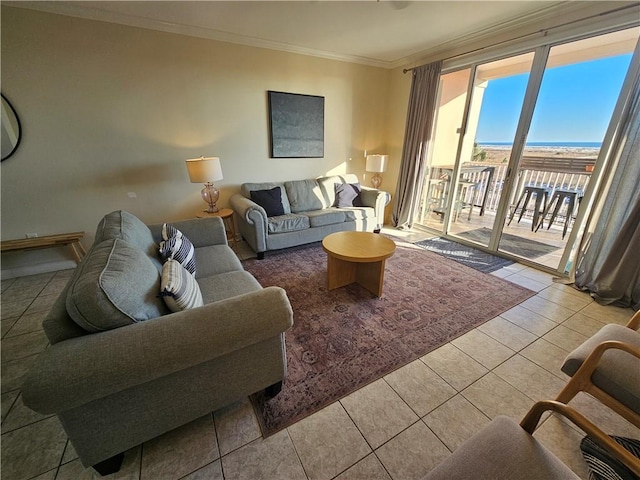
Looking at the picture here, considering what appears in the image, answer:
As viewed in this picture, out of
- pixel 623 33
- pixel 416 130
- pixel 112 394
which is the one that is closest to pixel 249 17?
pixel 416 130

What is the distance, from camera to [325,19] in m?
2.65

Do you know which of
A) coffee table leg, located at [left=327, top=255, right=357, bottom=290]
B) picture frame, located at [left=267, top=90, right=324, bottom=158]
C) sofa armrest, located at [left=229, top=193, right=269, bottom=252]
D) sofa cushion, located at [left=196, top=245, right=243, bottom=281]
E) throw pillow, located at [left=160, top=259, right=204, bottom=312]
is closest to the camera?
throw pillow, located at [left=160, top=259, right=204, bottom=312]

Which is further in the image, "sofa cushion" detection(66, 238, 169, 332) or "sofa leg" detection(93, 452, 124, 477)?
"sofa leg" detection(93, 452, 124, 477)

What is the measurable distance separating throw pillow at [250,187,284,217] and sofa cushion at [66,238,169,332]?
6.77ft

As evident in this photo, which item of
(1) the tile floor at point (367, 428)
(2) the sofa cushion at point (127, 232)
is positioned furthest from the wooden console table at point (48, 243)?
(2) the sofa cushion at point (127, 232)

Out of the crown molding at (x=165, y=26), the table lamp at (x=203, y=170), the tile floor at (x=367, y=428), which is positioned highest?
the crown molding at (x=165, y=26)

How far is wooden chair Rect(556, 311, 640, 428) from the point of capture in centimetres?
107

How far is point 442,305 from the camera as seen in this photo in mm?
2244

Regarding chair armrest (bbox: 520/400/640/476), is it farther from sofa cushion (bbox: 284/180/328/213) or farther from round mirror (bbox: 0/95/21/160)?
round mirror (bbox: 0/95/21/160)

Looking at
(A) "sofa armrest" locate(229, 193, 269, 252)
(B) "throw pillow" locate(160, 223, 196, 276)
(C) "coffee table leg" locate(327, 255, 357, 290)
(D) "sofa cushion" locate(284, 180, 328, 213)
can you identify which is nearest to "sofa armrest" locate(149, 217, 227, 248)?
(B) "throw pillow" locate(160, 223, 196, 276)

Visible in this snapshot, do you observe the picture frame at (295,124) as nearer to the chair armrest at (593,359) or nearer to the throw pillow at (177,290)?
the throw pillow at (177,290)

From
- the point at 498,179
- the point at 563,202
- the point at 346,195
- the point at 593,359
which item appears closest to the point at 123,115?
the point at 346,195

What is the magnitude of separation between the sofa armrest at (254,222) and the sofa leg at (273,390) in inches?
73.2

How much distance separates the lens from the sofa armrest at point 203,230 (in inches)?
91.4
